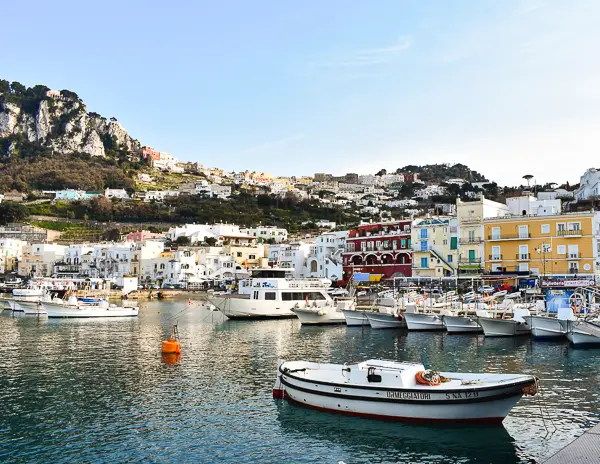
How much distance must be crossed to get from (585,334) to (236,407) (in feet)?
74.4

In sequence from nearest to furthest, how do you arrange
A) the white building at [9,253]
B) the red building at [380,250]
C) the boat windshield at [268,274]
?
the boat windshield at [268,274] → the red building at [380,250] → the white building at [9,253]

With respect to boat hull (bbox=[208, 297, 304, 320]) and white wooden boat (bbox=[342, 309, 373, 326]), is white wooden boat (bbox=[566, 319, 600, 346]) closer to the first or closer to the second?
white wooden boat (bbox=[342, 309, 373, 326])

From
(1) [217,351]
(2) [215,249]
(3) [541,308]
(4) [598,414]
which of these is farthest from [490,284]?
(2) [215,249]

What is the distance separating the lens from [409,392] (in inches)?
692

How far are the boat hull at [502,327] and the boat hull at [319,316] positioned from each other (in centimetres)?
1420

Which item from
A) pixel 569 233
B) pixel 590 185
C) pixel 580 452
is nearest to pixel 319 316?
pixel 569 233

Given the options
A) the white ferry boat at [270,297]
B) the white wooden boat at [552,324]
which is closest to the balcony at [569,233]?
the white wooden boat at [552,324]

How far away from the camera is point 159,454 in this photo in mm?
15539

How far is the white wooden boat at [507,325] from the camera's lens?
37.6m

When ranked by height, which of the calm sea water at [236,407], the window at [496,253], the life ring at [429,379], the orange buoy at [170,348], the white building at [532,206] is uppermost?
the white building at [532,206]

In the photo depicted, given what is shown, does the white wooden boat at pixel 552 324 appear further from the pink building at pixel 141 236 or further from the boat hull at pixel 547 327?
the pink building at pixel 141 236

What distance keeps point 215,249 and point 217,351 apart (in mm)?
79949

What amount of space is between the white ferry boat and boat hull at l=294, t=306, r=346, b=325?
332cm

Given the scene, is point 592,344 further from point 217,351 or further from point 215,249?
point 215,249
